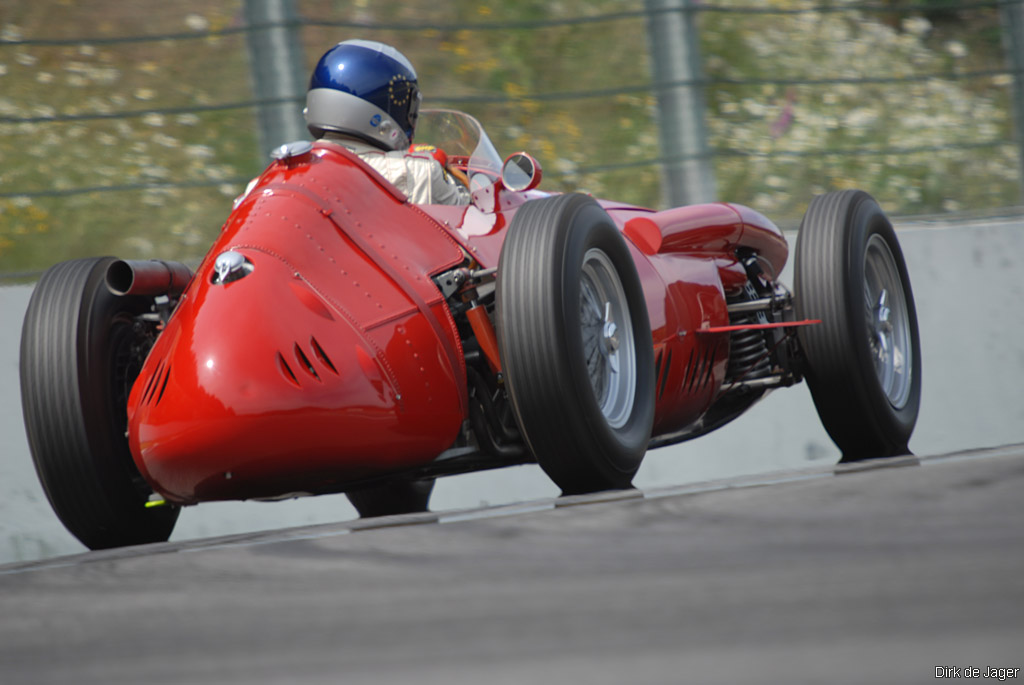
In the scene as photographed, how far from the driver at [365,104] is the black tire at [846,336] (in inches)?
48.4

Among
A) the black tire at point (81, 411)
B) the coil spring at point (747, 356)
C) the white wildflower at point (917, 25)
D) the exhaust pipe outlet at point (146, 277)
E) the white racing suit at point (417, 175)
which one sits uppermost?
the white racing suit at point (417, 175)

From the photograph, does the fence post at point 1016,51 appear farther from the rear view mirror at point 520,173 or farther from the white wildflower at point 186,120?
the white wildflower at point 186,120

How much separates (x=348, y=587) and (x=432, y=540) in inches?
17.3

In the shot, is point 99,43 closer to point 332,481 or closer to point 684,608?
point 332,481

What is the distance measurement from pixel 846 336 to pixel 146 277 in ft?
7.20

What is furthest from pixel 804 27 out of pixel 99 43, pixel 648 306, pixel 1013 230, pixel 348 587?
pixel 348 587

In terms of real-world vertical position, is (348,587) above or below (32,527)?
above

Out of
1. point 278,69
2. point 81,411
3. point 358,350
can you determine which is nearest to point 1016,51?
point 278,69

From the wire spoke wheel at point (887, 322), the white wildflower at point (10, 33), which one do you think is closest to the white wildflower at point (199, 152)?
the white wildflower at point (10, 33)

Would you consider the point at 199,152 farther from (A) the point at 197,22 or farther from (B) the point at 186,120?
(A) the point at 197,22

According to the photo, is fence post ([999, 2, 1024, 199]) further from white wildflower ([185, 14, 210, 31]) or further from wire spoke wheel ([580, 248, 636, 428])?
white wildflower ([185, 14, 210, 31])

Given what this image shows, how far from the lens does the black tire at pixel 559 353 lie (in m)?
3.18

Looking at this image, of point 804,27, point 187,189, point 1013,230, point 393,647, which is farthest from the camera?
point 804,27

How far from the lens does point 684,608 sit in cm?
181
